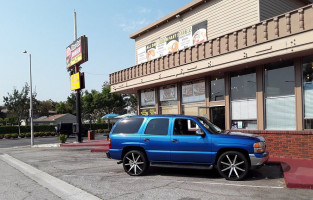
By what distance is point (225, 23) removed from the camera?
629 inches

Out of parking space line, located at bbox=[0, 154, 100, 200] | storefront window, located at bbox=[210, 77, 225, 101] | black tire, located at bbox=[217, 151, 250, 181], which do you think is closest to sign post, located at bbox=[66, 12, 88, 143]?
storefront window, located at bbox=[210, 77, 225, 101]

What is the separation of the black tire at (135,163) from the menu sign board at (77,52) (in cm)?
1669

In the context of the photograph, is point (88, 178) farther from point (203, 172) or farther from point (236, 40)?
point (236, 40)

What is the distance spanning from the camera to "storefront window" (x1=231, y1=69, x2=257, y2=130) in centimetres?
1370

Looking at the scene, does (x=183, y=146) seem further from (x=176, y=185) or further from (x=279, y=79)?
(x=279, y=79)

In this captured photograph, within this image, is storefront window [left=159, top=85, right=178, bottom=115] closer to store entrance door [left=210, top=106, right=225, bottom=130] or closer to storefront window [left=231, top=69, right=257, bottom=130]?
store entrance door [left=210, top=106, right=225, bottom=130]

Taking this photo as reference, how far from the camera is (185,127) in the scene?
8367 millimetres

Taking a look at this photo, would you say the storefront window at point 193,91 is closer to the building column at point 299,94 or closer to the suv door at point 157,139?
the building column at point 299,94

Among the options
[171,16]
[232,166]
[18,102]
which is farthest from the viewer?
[18,102]

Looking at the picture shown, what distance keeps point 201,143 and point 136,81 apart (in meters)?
12.8

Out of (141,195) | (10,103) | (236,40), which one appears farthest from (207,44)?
(10,103)

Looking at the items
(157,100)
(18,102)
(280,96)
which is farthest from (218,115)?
(18,102)

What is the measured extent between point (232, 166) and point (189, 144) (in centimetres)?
129

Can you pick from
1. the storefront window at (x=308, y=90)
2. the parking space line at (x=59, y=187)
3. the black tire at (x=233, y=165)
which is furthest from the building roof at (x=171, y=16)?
the parking space line at (x=59, y=187)
